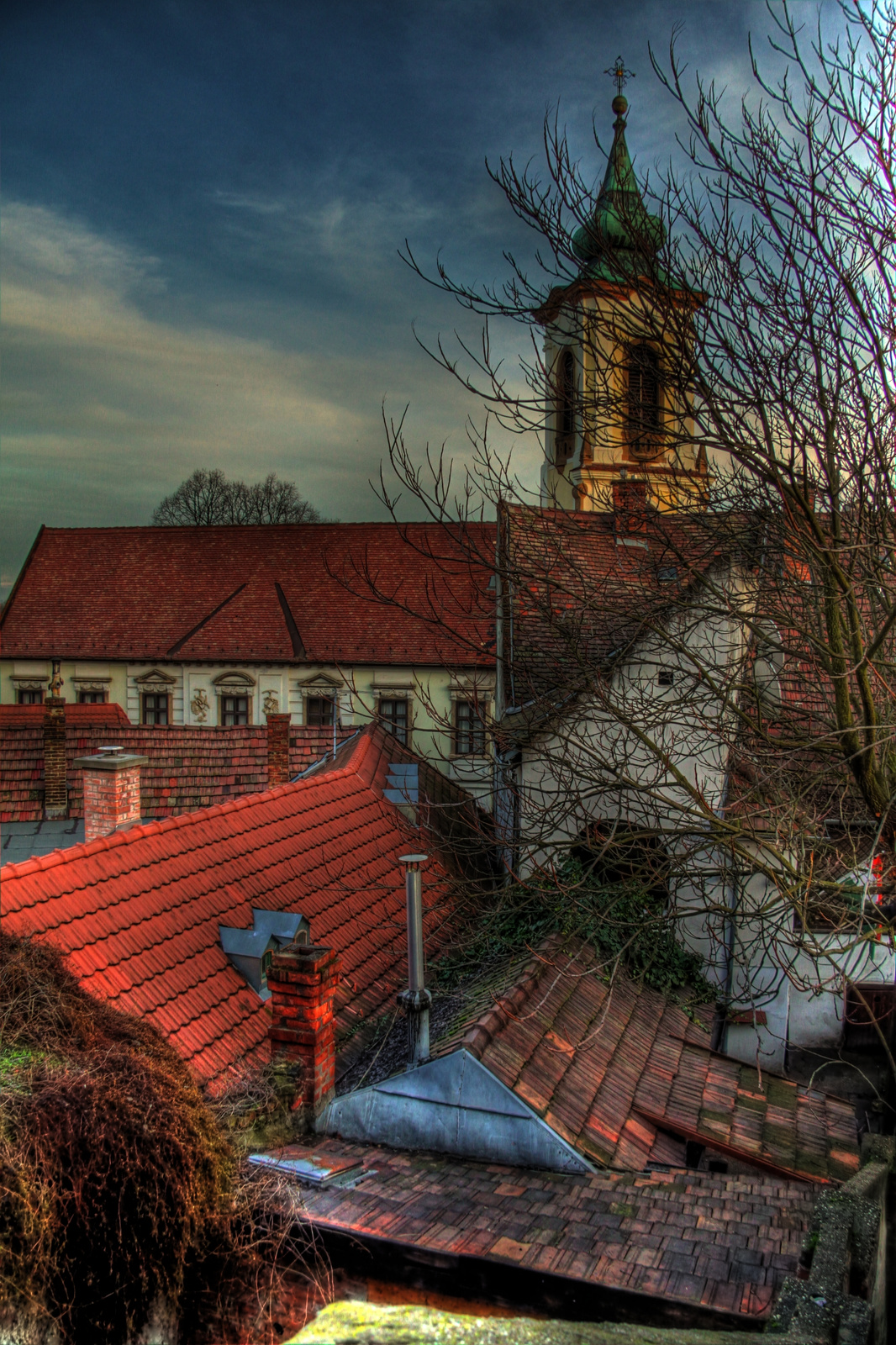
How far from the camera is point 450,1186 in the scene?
18.3 ft

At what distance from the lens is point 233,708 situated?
27.8 m

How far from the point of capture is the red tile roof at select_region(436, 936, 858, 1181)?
21.3ft

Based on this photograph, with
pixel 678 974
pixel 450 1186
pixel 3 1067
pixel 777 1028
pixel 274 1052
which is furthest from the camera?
pixel 777 1028

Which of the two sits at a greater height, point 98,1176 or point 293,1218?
point 98,1176

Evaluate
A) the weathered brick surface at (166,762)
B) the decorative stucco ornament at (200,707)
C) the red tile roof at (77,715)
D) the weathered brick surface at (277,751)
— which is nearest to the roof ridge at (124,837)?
the weathered brick surface at (277,751)

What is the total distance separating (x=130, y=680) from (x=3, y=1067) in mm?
25265

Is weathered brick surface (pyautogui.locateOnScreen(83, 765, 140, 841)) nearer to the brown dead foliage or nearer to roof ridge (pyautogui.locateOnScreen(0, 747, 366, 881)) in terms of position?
roof ridge (pyautogui.locateOnScreen(0, 747, 366, 881))

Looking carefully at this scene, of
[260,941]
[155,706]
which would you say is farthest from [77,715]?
[260,941]

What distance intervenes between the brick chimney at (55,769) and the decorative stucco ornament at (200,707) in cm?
1276

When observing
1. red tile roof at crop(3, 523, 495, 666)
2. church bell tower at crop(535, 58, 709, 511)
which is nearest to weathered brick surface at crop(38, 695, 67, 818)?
church bell tower at crop(535, 58, 709, 511)

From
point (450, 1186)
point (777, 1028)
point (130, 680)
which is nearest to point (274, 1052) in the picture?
point (450, 1186)

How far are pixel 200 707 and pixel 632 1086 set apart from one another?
22.3 m

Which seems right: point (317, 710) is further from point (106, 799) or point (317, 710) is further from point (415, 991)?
point (415, 991)

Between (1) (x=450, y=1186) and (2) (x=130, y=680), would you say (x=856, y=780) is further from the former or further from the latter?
(2) (x=130, y=680)
